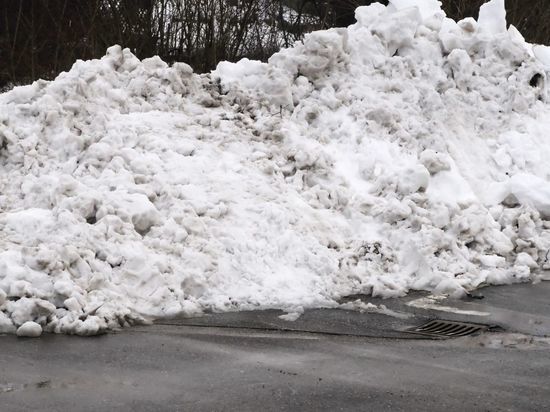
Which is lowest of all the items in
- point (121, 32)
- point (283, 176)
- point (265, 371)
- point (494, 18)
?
point (265, 371)

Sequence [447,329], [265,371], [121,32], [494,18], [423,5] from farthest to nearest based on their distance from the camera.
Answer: [121,32], [423,5], [494,18], [447,329], [265,371]

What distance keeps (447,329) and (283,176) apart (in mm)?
2692

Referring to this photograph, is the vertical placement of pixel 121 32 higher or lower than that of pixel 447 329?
higher

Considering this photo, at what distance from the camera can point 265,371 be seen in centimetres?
566

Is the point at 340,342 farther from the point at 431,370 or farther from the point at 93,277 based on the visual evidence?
the point at 93,277

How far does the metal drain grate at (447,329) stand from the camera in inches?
270

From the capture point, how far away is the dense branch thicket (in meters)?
15.5

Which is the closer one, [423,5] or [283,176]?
[283,176]

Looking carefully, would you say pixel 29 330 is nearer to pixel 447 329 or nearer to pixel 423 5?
pixel 447 329

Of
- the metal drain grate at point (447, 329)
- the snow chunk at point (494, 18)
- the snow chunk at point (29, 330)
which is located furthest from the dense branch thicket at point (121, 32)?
the snow chunk at point (29, 330)

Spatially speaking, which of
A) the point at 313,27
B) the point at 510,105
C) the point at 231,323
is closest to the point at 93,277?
the point at 231,323

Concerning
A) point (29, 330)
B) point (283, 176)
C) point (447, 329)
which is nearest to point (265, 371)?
point (29, 330)

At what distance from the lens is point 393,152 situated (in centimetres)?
975

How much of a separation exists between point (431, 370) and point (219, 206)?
9.69 ft
